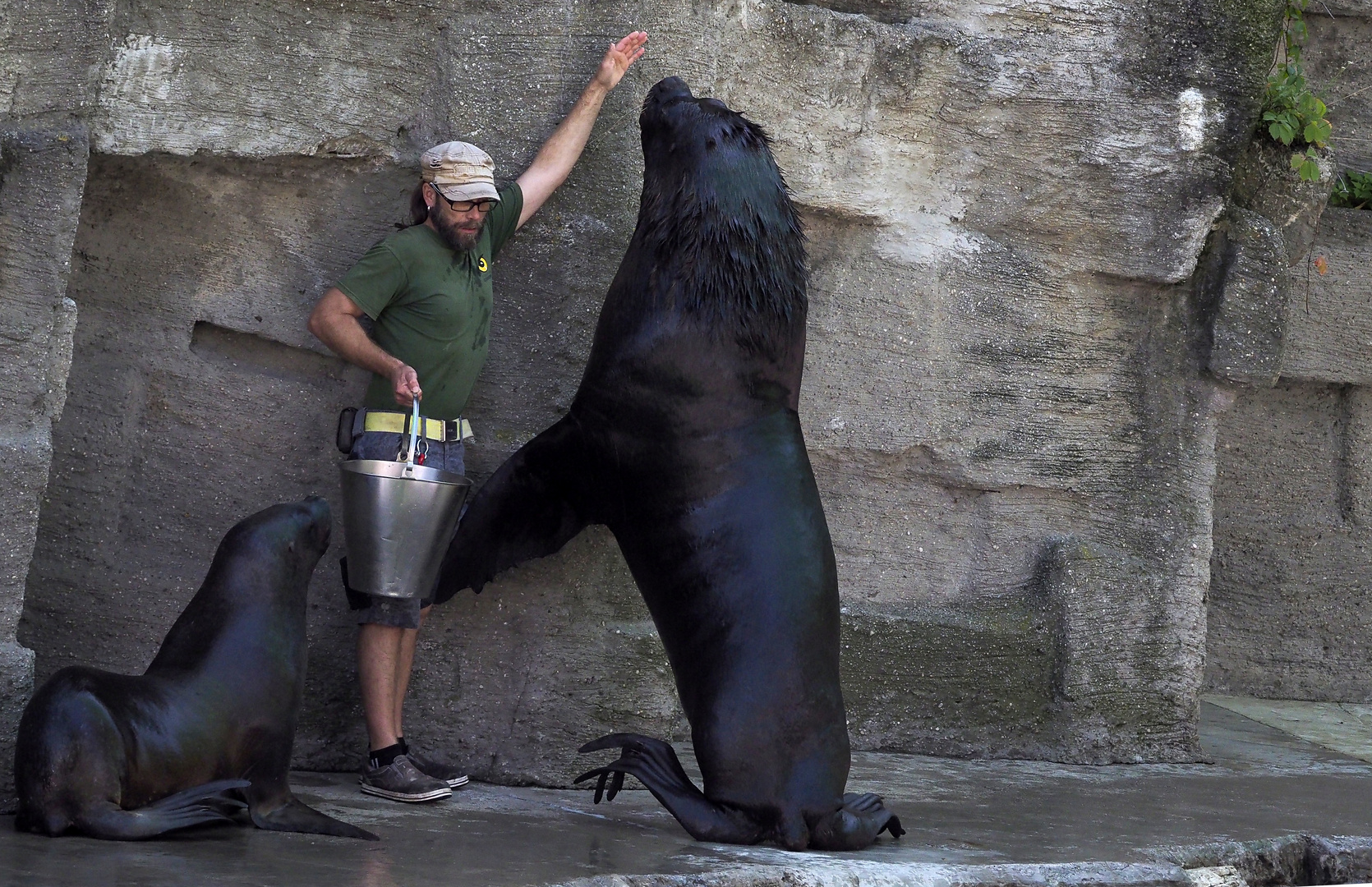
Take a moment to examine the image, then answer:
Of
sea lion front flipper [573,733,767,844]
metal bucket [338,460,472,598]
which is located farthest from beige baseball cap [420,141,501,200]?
sea lion front flipper [573,733,767,844]

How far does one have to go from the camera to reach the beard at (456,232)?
13.0 ft

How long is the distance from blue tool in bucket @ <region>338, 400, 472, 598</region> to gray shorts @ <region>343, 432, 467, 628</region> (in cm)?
17

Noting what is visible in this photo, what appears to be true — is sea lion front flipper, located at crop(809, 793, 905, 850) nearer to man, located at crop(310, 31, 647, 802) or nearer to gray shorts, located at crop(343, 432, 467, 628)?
man, located at crop(310, 31, 647, 802)

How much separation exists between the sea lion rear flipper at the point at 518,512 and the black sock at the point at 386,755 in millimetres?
397

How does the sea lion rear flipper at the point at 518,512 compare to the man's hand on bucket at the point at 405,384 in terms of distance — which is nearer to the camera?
the man's hand on bucket at the point at 405,384

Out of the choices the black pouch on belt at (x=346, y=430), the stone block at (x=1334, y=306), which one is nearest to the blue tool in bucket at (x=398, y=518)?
the black pouch on belt at (x=346, y=430)

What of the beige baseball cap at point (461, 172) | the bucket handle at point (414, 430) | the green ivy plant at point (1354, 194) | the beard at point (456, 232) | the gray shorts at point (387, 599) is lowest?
the gray shorts at point (387, 599)

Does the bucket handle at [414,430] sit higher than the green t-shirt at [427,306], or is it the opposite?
the green t-shirt at [427,306]

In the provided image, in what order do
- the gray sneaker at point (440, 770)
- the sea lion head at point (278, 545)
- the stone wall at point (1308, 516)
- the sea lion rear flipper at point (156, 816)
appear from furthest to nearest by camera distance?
the stone wall at point (1308, 516)
the gray sneaker at point (440, 770)
the sea lion head at point (278, 545)
the sea lion rear flipper at point (156, 816)

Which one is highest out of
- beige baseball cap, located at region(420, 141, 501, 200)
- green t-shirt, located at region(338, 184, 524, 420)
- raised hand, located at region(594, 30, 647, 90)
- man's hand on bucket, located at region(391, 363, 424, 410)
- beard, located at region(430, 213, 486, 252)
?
raised hand, located at region(594, 30, 647, 90)

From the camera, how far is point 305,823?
11.5ft

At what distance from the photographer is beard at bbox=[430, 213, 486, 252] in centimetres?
396

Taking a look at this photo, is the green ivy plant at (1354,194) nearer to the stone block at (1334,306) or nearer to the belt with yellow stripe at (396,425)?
the stone block at (1334,306)

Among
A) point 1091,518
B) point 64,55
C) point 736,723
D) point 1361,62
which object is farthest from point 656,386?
point 1361,62
